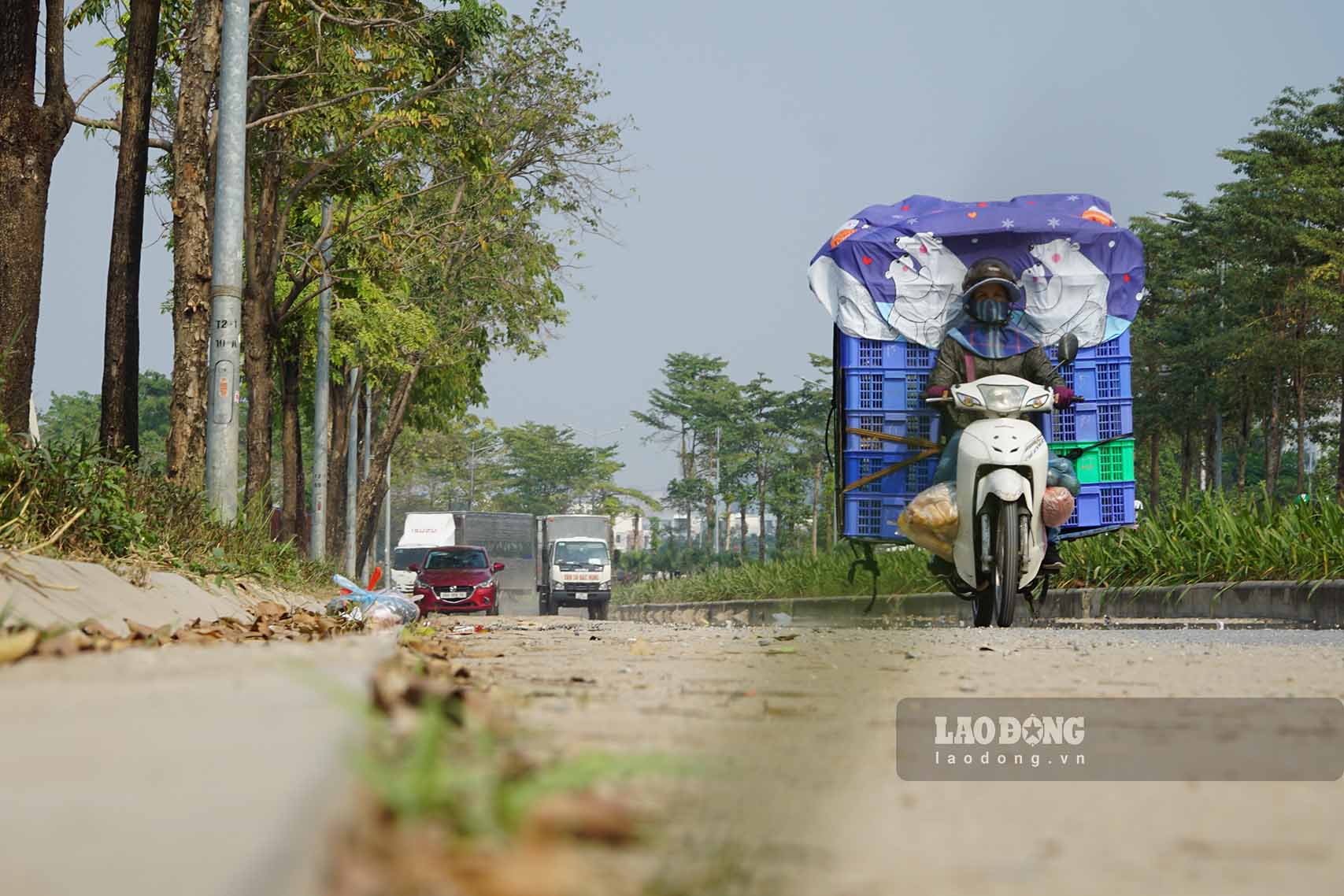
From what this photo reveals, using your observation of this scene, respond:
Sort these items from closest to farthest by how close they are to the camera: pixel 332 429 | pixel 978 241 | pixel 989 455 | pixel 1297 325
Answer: pixel 989 455
pixel 978 241
pixel 332 429
pixel 1297 325

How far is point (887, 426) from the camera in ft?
38.1

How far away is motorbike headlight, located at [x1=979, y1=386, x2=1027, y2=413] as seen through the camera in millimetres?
10312

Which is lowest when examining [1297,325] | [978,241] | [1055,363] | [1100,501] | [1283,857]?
[1283,857]

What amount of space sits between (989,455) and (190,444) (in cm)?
842

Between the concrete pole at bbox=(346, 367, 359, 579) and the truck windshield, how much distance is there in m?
7.24

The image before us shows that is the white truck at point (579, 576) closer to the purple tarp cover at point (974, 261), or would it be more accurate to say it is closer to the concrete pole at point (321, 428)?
the concrete pole at point (321, 428)

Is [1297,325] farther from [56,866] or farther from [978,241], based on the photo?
[56,866]

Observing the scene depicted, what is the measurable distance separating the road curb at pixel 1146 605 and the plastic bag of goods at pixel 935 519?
5.56ft

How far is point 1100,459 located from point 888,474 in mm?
1618

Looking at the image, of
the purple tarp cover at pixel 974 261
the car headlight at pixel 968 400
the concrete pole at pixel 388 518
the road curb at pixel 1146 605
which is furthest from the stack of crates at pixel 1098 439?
the concrete pole at pixel 388 518

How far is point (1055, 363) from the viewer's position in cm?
1105

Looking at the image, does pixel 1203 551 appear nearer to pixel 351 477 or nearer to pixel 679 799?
pixel 679 799

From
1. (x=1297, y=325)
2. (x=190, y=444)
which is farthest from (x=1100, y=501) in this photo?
(x=1297, y=325)

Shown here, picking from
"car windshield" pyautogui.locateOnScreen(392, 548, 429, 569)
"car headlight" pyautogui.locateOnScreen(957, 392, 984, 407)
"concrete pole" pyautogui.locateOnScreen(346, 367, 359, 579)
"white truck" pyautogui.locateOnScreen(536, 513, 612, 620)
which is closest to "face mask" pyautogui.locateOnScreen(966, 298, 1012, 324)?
"car headlight" pyautogui.locateOnScreen(957, 392, 984, 407)
